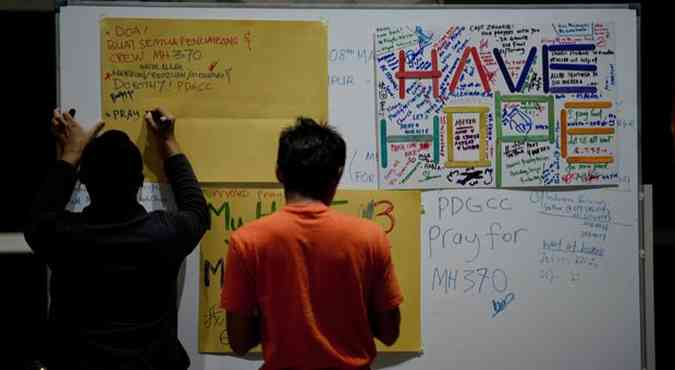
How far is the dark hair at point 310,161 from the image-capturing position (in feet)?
6.53

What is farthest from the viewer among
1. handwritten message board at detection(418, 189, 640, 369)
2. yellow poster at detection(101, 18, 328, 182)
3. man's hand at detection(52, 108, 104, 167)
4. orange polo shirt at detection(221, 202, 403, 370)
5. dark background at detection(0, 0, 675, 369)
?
dark background at detection(0, 0, 675, 369)

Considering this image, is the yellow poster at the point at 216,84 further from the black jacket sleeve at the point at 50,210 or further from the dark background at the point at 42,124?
the dark background at the point at 42,124

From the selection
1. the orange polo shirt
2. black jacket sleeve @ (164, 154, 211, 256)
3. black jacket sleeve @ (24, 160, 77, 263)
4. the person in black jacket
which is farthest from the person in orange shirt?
black jacket sleeve @ (24, 160, 77, 263)

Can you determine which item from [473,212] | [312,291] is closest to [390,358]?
[473,212]

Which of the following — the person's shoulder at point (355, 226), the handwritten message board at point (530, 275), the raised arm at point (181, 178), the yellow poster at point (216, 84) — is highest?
the yellow poster at point (216, 84)

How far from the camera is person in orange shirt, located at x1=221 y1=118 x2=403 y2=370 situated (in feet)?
6.48

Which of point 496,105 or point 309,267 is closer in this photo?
point 309,267

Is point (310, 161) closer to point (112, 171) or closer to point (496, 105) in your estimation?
point (112, 171)

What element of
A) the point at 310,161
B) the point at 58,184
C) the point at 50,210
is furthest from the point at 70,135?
the point at 310,161

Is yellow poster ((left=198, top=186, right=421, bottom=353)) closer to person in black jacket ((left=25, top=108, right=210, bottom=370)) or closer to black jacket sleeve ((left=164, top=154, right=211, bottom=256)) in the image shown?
black jacket sleeve ((left=164, top=154, right=211, bottom=256))

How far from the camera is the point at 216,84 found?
9.18 ft

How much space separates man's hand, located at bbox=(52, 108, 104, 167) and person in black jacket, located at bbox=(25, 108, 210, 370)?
0.70ft

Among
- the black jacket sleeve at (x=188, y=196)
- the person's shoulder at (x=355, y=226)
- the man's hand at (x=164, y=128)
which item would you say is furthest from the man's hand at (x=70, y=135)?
the person's shoulder at (x=355, y=226)

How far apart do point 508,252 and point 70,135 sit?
159 cm
